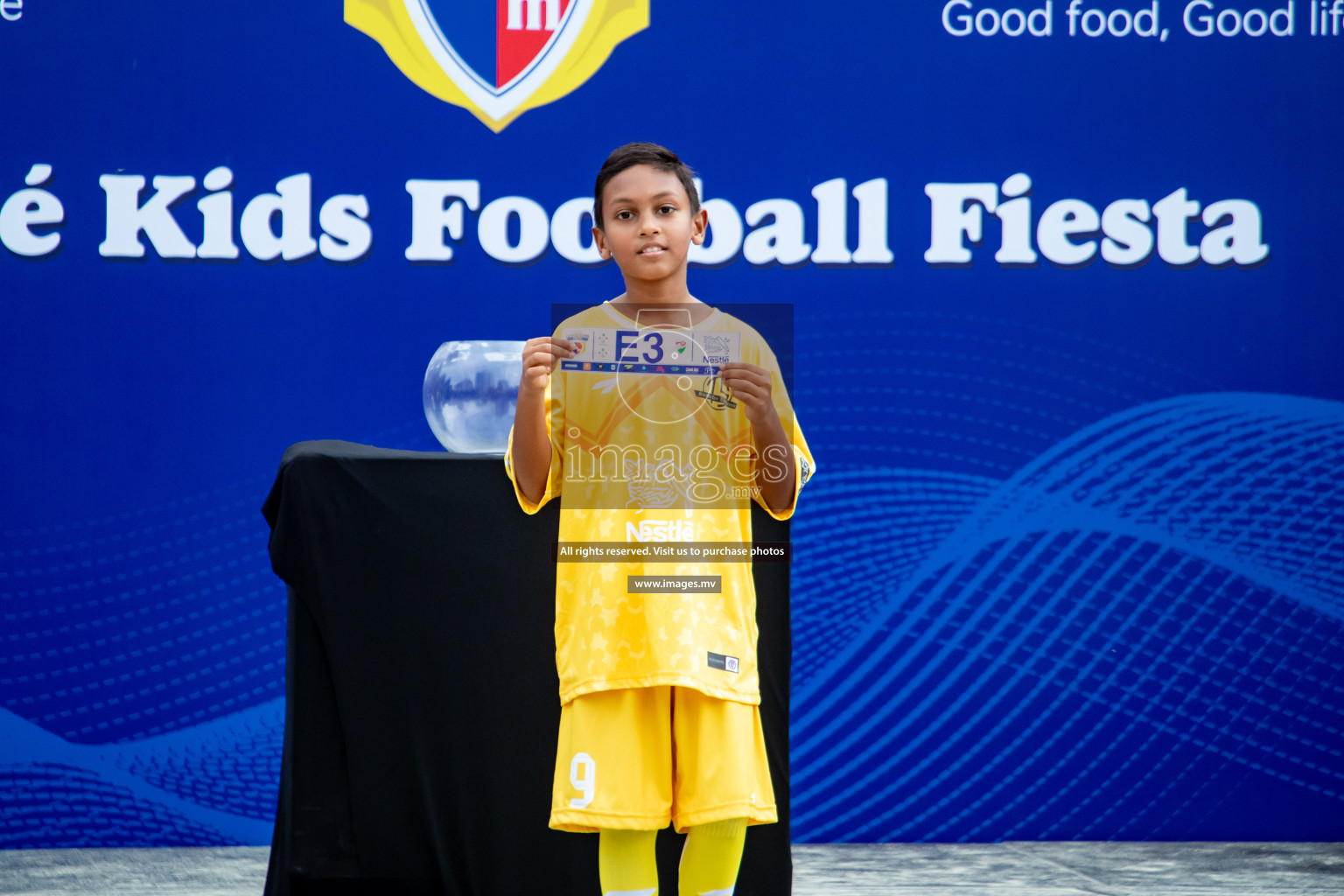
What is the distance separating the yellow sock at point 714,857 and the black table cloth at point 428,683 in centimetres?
33

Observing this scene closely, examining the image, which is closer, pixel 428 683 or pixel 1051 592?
pixel 428 683

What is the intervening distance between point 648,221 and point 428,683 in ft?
2.88

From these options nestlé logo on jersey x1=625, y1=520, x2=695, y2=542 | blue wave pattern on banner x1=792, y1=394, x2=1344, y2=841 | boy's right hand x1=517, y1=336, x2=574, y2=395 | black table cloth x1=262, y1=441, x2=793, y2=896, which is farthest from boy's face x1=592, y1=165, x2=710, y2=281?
blue wave pattern on banner x1=792, y1=394, x2=1344, y2=841

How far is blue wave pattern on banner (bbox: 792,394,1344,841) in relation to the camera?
2.84 metres

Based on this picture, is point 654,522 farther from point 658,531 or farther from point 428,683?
point 428,683

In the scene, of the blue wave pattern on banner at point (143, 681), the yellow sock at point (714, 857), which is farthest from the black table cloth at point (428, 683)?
the blue wave pattern on banner at point (143, 681)

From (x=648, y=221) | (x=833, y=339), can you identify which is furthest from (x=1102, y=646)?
(x=648, y=221)

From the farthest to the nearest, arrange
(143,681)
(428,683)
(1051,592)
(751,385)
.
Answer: (1051,592) → (143,681) → (428,683) → (751,385)

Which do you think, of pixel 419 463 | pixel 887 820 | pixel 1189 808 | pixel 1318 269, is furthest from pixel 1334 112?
pixel 419 463

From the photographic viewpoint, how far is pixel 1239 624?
2855 millimetres

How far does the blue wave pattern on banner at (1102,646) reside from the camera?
284 centimetres

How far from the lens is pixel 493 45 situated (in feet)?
9.11

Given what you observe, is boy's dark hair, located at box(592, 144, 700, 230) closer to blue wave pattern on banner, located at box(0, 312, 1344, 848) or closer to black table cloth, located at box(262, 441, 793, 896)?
black table cloth, located at box(262, 441, 793, 896)

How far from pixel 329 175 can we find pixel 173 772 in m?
1.47
